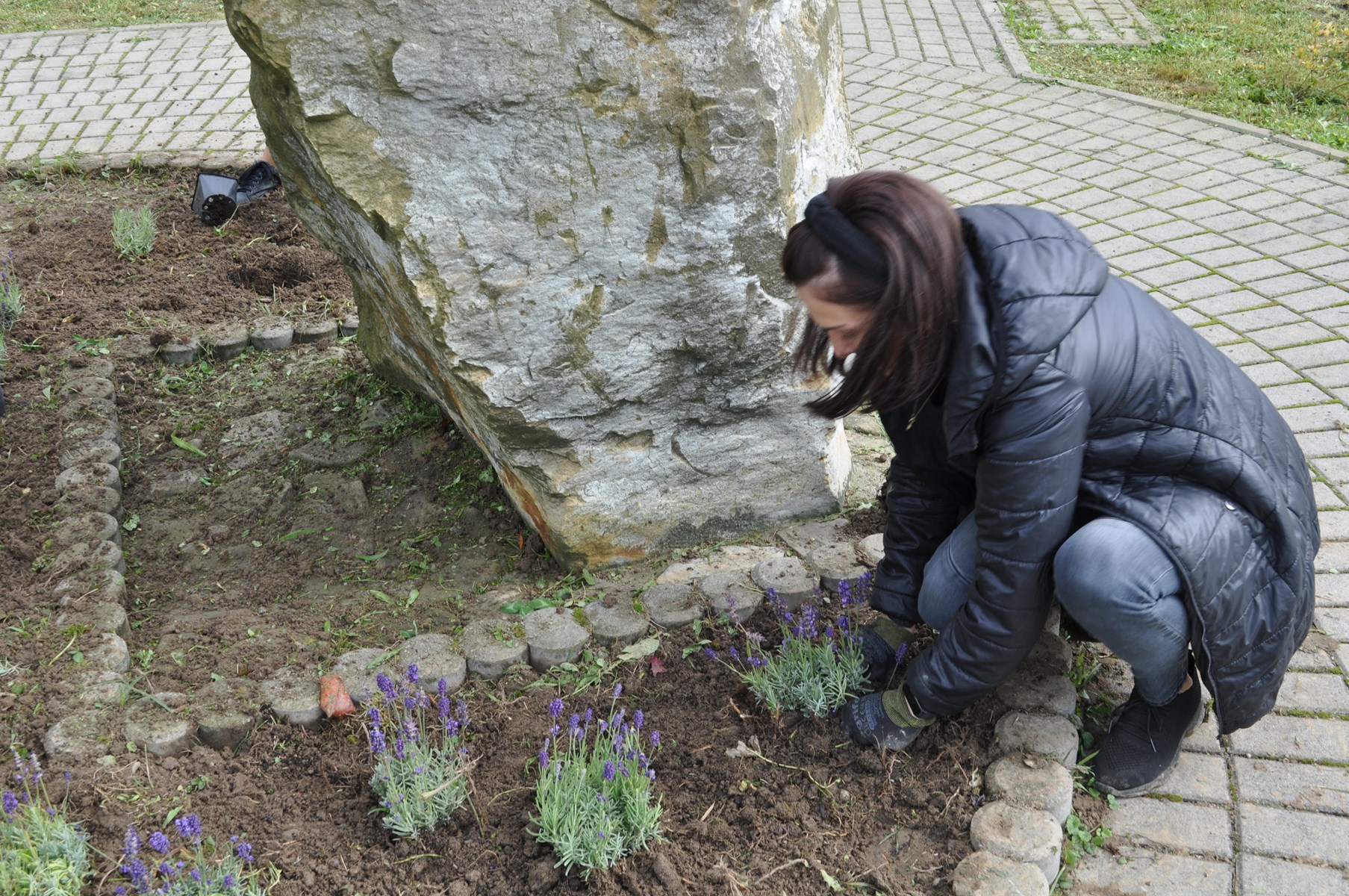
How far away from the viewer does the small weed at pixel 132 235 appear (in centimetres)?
527

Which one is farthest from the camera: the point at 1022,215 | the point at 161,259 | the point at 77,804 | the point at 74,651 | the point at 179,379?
the point at 161,259

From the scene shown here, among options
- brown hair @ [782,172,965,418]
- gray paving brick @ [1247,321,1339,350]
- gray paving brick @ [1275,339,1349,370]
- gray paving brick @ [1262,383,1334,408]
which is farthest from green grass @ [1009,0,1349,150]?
brown hair @ [782,172,965,418]

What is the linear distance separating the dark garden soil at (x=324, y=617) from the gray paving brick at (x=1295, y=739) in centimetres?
63

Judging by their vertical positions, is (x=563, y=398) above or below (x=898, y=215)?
below

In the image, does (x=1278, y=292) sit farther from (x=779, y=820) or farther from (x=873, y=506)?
(x=779, y=820)

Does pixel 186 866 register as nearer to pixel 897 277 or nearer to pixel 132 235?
pixel 897 277

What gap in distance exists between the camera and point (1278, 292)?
454 centimetres

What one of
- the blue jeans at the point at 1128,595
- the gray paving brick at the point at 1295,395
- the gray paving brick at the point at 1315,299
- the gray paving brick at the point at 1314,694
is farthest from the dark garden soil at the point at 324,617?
the gray paving brick at the point at 1315,299

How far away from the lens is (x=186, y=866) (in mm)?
2309

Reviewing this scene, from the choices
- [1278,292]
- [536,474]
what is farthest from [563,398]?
[1278,292]

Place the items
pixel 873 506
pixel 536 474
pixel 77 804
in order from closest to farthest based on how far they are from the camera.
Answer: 1. pixel 77 804
2. pixel 536 474
3. pixel 873 506

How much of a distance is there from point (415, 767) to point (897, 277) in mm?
1461

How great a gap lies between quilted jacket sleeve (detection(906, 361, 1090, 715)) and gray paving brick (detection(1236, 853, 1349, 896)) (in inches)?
25.8

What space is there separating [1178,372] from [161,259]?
472cm
